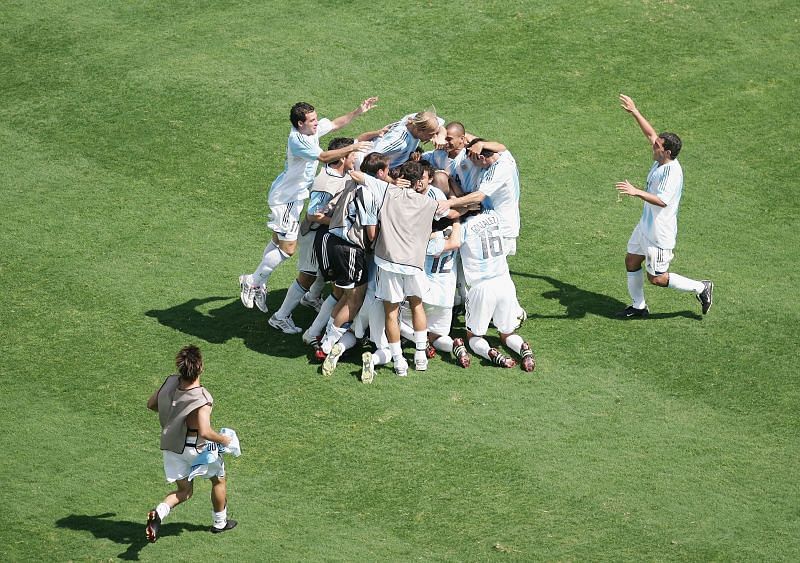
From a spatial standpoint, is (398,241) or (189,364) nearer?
(189,364)

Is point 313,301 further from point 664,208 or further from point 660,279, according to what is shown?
point 664,208

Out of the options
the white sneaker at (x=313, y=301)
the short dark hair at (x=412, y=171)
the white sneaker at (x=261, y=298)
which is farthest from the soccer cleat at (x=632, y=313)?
the white sneaker at (x=261, y=298)

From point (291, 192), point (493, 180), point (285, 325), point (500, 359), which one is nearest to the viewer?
point (500, 359)

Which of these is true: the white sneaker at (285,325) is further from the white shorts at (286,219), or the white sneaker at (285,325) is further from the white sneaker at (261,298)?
the white shorts at (286,219)

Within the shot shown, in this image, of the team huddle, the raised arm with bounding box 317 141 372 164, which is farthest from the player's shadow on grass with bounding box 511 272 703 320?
the raised arm with bounding box 317 141 372 164

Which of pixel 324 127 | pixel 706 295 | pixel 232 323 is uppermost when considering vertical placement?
pixel 324 127

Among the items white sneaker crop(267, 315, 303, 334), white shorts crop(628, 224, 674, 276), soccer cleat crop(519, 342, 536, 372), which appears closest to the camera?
soccer cleat crop(519, 342, 536, 372)

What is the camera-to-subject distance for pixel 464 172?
10727mm

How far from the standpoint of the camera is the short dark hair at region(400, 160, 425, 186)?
994 cm

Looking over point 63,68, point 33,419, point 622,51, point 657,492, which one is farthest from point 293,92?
point 657,492

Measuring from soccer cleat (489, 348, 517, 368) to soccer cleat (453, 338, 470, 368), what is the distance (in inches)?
9.0

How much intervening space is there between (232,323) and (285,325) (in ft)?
1.82

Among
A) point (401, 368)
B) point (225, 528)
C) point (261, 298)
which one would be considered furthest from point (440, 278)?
point (225, 528)

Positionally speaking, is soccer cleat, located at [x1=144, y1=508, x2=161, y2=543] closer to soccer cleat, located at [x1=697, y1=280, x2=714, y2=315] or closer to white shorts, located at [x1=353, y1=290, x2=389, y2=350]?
white shorts, located at [x1=353, y1=290, x2=389, y2=350]
